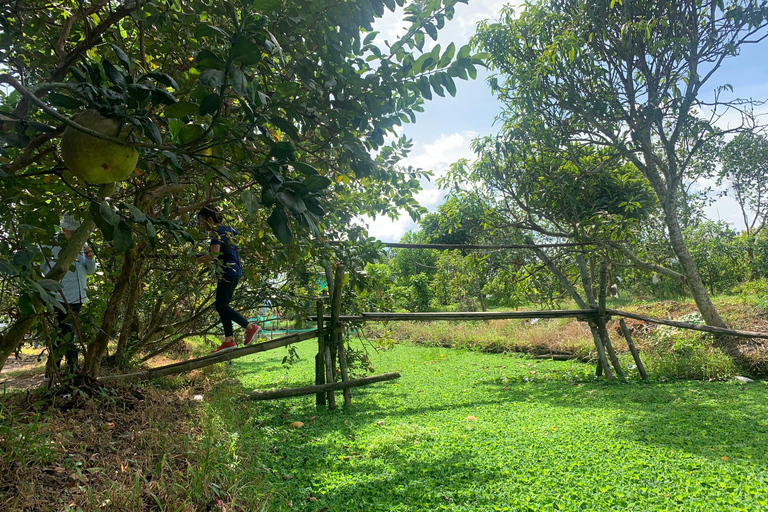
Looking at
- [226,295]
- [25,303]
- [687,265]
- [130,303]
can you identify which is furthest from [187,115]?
[687,265]

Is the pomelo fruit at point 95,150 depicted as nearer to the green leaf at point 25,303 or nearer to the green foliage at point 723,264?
the green leaf at point 25,303

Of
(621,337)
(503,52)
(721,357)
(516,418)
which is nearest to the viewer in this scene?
(516,418)

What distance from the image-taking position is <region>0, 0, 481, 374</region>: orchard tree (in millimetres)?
938

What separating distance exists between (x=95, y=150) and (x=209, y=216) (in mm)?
2171

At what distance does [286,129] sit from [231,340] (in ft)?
8.80

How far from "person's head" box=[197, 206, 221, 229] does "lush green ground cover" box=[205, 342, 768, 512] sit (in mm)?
1284

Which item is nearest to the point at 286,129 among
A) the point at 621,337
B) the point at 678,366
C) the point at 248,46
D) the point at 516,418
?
the point at 248,46

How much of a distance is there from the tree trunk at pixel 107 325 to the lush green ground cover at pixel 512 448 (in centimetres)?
78

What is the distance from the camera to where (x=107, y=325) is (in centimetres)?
261


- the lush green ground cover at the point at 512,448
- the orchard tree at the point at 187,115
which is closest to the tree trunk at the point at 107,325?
the orchard tree at the point at 187,115

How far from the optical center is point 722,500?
189 centimetres

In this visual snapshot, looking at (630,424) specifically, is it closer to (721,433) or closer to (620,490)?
(721,433)

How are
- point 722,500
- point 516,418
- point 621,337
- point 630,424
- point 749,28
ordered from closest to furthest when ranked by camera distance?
point 722,500, point 630,424, point 516,418, point 749,28, point 621,337

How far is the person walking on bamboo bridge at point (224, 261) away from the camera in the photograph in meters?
2.76
